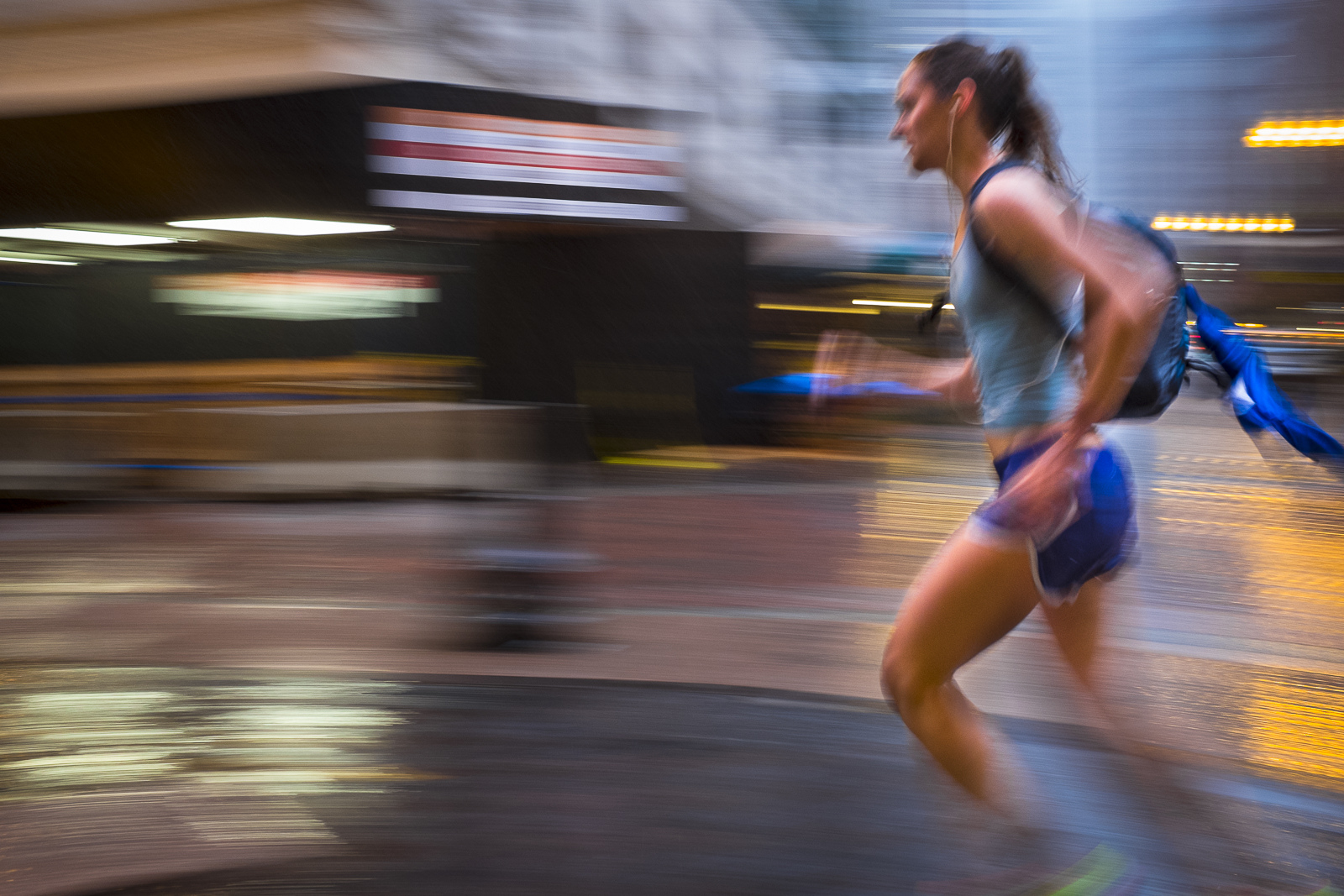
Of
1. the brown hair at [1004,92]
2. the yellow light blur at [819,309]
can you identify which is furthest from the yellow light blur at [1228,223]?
the brown hair at [1004,92]

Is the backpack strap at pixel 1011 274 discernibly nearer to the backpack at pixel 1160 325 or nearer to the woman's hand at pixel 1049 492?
the backpack at pixel 1160 325

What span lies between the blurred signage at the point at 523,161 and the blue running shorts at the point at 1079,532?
11168 mm

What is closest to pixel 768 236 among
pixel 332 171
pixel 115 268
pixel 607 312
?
pixel 607 312

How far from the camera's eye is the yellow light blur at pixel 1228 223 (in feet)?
132

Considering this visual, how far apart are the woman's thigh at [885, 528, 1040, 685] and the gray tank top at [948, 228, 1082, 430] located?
0.27 metres

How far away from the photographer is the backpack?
2561mm

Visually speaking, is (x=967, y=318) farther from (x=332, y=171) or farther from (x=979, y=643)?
(x=332, y=171)

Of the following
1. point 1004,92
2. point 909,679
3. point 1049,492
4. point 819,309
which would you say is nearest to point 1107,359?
point 1049,492

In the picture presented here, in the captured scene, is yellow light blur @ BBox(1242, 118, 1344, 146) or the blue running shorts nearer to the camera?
the blue running shorts

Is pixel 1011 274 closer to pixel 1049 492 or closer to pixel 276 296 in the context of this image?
pixel 1049 492

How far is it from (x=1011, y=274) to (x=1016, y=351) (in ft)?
0.54

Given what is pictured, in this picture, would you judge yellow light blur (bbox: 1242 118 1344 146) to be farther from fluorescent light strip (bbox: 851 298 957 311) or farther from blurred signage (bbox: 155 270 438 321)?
blurred signage (bbox: 155 270 438 321)

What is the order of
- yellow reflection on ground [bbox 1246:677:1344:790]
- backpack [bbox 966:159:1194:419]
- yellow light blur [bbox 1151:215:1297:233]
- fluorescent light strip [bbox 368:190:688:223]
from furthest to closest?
1. yellow light blur [bbox 1151:215:1297:233]
2. fluorescent light strip [bbox 368:190:688:223]
3. yellow reflection on ground [bbox 1246:677:1344:790]
4. backpack [bbox 966:159:1194:419]

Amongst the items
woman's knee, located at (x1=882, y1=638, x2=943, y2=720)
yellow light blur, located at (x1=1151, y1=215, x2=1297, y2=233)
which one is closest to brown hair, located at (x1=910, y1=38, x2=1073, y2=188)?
woman's knee, located at (x1=882, y1=638, x2=943, y2=720)
